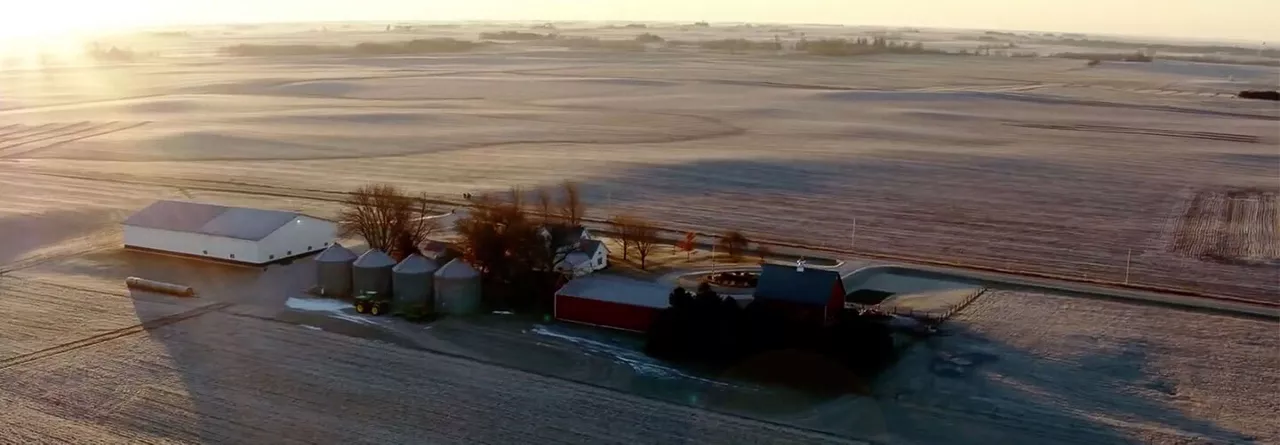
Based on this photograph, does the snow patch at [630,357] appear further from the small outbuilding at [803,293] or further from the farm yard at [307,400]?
the small outbuilding at [803,293]

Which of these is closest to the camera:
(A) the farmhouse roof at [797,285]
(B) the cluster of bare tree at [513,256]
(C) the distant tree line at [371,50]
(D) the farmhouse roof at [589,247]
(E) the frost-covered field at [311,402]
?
(E) the frost-covered field at [311,402]

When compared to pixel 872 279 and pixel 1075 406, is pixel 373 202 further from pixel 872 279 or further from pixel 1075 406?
pixel 1075 406

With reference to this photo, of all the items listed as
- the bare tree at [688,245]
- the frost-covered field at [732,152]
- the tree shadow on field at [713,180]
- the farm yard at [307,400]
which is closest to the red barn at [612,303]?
the farm yard at [307,400]

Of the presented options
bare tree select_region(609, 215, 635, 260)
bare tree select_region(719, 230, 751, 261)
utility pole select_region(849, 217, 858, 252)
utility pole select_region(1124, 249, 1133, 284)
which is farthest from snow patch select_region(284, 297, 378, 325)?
utility pole select_region(1124, 249, 1133, 284)

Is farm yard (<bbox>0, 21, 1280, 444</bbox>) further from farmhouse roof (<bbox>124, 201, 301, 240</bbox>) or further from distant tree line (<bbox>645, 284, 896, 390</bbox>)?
farmhouse roof (<bbox>124, 201, 301, 240</bbox>)

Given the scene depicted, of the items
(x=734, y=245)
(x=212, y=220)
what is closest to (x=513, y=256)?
(x=734, y=245)

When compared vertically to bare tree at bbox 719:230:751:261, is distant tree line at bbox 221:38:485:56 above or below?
above

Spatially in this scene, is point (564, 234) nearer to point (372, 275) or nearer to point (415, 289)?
point (415, 289)
